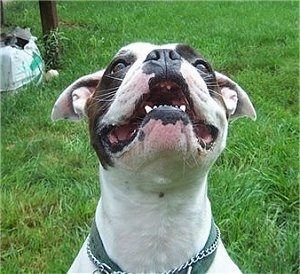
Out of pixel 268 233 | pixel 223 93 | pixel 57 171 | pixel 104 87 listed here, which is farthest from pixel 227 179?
pixel 104 87

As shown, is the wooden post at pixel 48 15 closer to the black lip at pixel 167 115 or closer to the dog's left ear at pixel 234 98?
the dog's left ear at pixel 234 98

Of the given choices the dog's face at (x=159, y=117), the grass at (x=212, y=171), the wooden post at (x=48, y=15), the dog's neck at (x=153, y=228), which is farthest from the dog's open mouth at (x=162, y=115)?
the wooden post at (x=48, y=15)

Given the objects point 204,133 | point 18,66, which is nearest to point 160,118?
point 204,133

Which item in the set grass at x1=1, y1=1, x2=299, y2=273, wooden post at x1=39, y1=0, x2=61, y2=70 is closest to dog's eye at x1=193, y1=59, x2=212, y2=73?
grass at x1=1, y1=1, x2=299, y2=273

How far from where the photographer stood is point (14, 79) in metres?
5.21

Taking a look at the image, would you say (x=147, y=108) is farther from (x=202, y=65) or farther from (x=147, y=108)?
(x=202, y=65)

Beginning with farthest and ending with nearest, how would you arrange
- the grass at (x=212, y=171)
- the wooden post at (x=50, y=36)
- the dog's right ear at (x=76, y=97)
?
the wooden post at (x=50, y=36)
the grass at (x=212, y=171)
the dog's right ear at (x=76, y=97)

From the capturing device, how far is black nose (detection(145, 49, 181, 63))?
199cm

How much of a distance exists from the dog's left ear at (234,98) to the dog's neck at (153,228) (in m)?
0.29

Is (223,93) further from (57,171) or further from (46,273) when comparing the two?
(57,171)

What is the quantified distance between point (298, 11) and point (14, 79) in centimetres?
345

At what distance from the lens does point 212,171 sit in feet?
12.1

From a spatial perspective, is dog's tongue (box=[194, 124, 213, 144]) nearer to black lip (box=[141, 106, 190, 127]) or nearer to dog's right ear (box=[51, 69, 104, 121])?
black lip (box=[141, 106, 190, 127])

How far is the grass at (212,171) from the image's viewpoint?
322 cm
